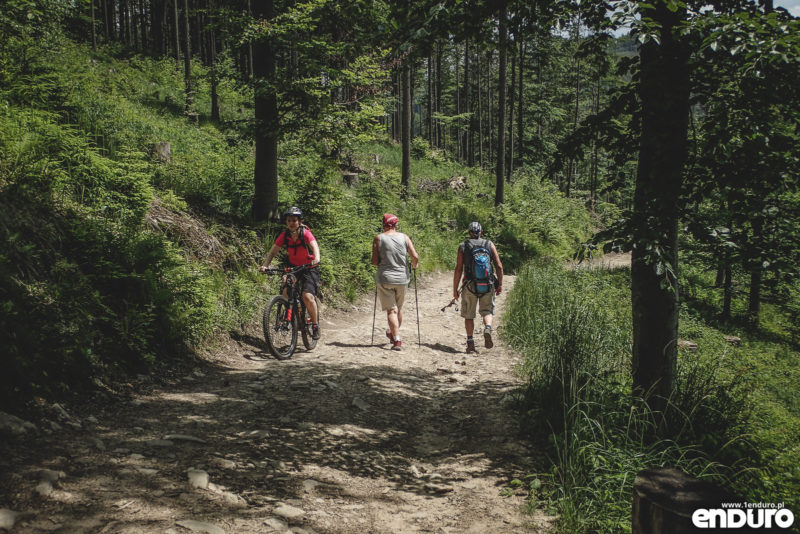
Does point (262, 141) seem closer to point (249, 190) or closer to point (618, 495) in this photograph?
point (249, 190)

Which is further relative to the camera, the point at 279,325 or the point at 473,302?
the point at 473,302

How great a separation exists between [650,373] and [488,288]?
4311 millimetres

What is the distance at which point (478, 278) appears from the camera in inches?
333

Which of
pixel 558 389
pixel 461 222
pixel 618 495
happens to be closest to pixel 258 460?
pixel 618 495

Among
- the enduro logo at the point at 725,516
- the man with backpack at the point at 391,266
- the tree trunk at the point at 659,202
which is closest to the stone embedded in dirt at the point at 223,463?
the enduro logo at the point at 725,516

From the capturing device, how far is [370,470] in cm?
406

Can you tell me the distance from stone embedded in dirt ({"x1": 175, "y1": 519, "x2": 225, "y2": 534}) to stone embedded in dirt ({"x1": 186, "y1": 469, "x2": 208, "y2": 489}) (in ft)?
1.65

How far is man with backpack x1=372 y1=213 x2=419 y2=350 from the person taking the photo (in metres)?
8.18

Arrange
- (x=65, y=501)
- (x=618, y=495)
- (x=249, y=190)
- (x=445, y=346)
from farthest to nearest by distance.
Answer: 1. (x=249, y=190)
2. (x=445, y=346)
3. (x=618, y=495)
4. (x=65, y=501)

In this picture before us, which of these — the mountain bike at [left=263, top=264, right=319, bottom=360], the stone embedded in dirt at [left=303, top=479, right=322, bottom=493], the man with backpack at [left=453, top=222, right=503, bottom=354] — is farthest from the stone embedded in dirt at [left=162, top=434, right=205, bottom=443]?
the man with backpack at [left=453, top=222, right=503, bottom=354]

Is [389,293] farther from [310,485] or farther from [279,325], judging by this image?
[310,485]

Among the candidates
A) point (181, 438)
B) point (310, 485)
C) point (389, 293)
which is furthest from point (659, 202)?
point (389, 293)

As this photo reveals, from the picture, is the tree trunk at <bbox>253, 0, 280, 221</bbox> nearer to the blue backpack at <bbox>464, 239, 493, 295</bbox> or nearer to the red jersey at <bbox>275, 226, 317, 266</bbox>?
the red jersey at <bbox>275, 226, 317, 266</bbox>

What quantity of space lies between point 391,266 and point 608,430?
5004 millimetres
